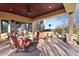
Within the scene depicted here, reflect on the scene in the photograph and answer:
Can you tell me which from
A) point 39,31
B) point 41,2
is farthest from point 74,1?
point 39,31

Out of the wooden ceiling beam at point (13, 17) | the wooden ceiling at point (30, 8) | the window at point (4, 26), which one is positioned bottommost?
the window at point (4, 26)

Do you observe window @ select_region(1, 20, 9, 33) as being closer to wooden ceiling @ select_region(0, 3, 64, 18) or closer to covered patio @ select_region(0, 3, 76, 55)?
covered patio @ select_region(0, 3, 76, 55)

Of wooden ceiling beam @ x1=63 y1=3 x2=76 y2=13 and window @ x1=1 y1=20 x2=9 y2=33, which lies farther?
window @ x1=1 y1=20 x2=9 y2=33

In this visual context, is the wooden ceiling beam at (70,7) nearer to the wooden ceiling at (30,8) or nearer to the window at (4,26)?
the wooden ceiling at (30,8)

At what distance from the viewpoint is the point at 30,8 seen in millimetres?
3615

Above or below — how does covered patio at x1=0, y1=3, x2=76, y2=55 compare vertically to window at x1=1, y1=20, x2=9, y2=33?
above

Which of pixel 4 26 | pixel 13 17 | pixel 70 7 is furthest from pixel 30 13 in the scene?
pixel 70 7

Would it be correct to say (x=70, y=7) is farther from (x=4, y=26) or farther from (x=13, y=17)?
(x=4, y=26)

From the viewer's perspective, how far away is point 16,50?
368cm

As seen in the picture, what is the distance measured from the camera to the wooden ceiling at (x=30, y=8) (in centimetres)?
356

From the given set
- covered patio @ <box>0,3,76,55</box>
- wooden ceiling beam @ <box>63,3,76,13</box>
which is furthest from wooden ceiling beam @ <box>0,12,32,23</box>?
wooden ceiling beam @ <box>63,3,76,13</box>

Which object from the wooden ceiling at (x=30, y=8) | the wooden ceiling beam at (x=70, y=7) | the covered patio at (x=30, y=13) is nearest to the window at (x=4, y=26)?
the covered patio at (x=30, y=13)

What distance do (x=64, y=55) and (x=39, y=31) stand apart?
0.67m

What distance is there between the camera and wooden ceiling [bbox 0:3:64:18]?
356cm
